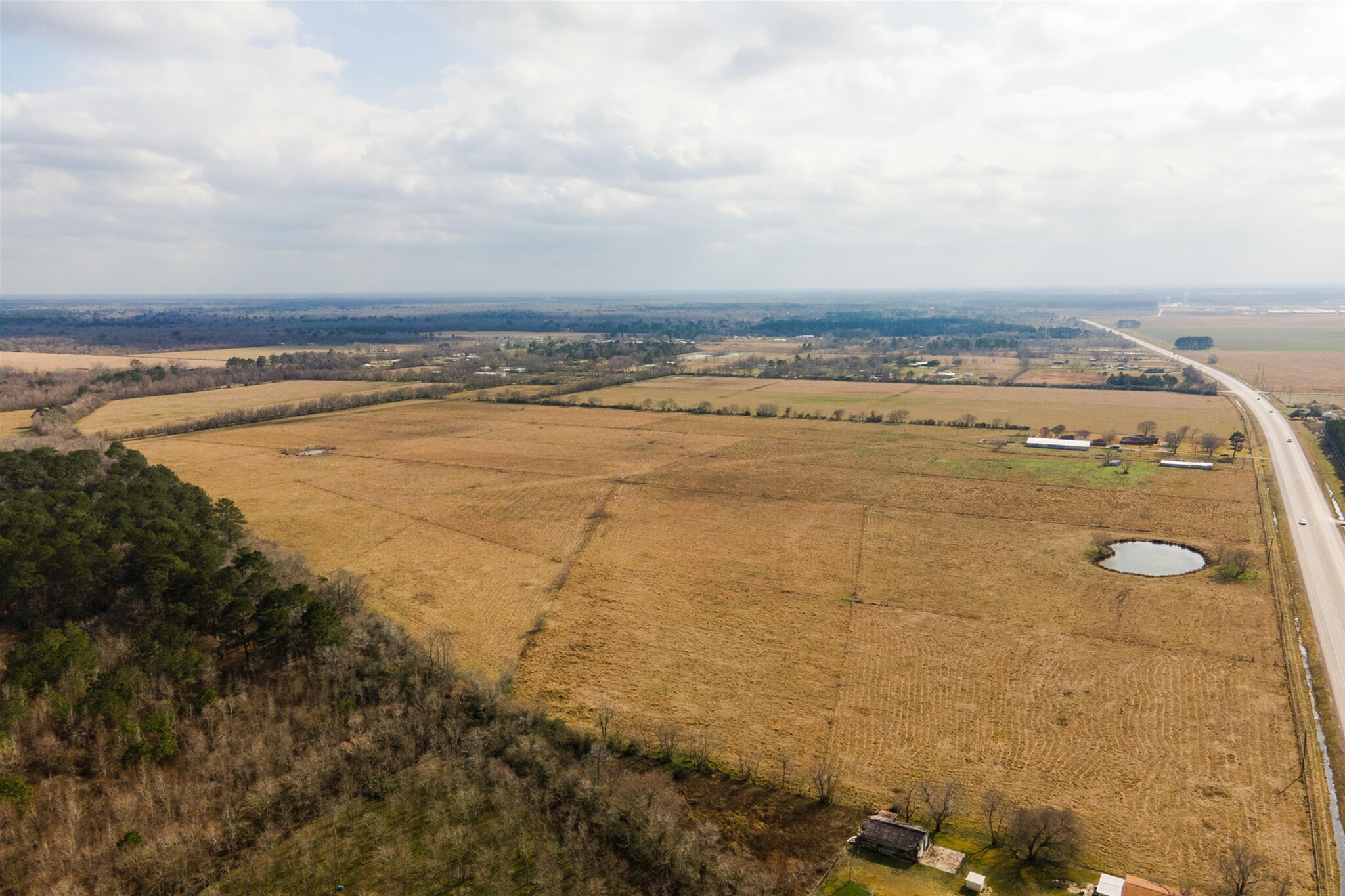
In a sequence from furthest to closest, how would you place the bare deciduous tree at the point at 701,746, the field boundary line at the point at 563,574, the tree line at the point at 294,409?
1. the tree line at the point at 294,409
2. the field boundary line at the point at 563,574
3. the bare deciduous tree at the point at 701,746

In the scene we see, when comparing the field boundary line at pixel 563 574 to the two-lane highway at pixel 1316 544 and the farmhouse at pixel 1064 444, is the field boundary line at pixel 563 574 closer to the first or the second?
the two-lane highway at pixel 1316 544

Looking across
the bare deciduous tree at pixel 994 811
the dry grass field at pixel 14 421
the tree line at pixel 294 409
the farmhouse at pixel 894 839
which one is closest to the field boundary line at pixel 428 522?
the farmhouse at pixel 894 839

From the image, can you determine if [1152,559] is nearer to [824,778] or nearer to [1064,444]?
[824,778]

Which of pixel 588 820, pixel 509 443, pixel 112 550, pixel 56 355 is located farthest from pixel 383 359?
pixel 588 820

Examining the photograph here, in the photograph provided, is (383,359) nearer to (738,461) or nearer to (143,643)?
(738,461)

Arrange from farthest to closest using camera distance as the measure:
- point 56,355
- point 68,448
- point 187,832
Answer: point 56,355 < point 68,448 < point 187,832

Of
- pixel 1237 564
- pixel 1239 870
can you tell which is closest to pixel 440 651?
pixel 1239 870
